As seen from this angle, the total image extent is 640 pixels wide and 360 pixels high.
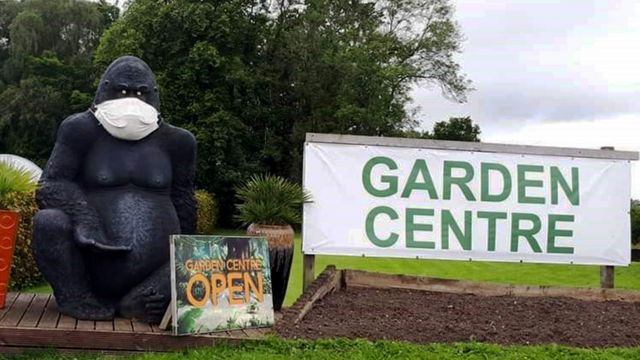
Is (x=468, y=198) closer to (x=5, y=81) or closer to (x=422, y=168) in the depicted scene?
(x=422, y=168)

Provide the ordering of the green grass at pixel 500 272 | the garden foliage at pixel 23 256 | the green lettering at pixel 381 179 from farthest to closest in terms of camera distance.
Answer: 1. the green grass at pixel 500 272
2. the garden foliage at pixel 23 256
3. the green lettering at pixel 381 179

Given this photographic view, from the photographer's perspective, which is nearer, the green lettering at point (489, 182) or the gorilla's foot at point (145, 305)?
the gorilla's foot at point (145, 305)

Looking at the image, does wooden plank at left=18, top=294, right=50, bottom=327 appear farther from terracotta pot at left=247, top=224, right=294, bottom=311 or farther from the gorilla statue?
terracotta pot at left=247, top=224, right=294, bottom=311

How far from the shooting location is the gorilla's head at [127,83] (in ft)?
16.9

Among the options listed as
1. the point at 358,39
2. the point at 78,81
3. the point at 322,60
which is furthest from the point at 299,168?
the point at 78,81

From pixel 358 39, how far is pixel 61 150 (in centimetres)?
2421

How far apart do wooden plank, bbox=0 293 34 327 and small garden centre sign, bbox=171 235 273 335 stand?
3.74ft

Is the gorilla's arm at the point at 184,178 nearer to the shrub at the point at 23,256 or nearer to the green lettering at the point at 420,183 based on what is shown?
the green lettering at the point at 420,183

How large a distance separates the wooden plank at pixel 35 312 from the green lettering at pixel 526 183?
455cm

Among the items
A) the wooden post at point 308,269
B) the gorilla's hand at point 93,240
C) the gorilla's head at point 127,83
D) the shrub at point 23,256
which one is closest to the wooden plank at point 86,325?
the gorilla's hand at point 93,240

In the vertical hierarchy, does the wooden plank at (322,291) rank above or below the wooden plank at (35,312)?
above

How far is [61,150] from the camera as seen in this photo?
4.96 meters

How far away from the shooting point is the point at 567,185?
22.6 ft

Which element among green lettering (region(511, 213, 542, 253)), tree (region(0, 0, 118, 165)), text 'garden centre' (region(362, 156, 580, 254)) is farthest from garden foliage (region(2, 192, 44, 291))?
tree (region(0, 0, 118, 165))
